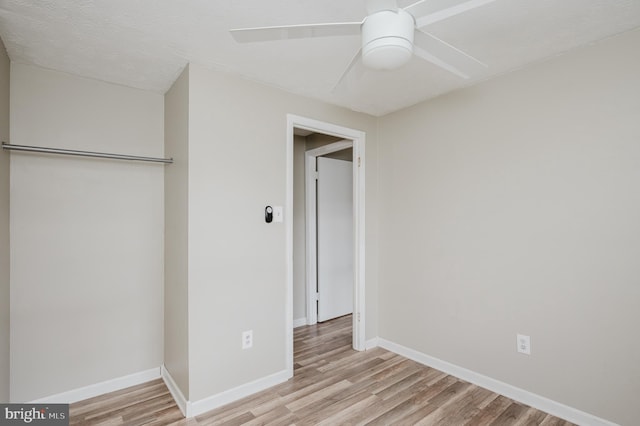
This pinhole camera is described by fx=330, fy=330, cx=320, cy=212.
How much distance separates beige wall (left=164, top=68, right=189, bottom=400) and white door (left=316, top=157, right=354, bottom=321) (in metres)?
1.88

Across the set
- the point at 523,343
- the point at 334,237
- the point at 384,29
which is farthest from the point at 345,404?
the point at 384,29

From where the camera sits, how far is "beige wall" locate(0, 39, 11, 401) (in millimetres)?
1943

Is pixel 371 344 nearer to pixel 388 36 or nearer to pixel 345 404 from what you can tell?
pixel 345 404

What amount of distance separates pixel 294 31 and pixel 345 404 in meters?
2.30

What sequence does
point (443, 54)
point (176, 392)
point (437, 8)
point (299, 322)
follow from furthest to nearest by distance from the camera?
point (299, 322), point (176, 392), point (443, 54), point (437, 8)

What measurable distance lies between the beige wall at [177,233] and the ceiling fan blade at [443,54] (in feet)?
5.13

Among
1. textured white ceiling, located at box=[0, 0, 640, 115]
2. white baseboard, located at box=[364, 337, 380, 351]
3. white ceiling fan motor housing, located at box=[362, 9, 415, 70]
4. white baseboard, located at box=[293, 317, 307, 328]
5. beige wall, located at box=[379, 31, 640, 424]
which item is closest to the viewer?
white ceiling fan motor housing, located at box=[362, 9, 415, 70]

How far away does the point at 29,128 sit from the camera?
2.23 meters

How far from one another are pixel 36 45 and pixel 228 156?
127 cm

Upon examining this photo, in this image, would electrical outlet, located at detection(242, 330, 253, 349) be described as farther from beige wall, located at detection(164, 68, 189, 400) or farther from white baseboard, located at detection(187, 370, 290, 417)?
beige wall, located at detection(164, 68, 189, 400)

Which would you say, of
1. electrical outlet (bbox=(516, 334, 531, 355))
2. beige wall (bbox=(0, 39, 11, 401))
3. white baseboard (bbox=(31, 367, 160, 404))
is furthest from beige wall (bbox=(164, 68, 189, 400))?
electrical outlet (bbox=(516, 334, 531, 355))

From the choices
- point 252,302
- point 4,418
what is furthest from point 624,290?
point 4,418

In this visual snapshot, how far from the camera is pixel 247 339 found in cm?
245

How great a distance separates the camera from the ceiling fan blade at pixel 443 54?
4.37 ft
